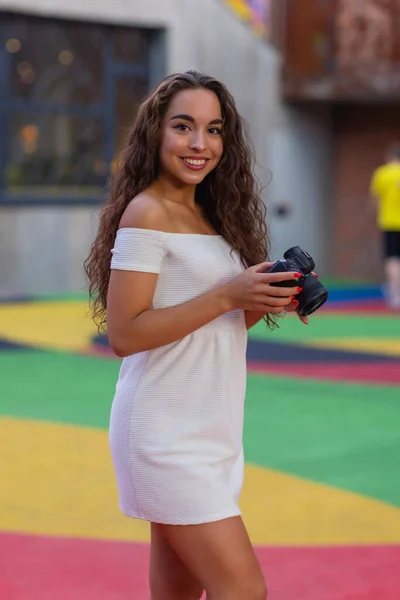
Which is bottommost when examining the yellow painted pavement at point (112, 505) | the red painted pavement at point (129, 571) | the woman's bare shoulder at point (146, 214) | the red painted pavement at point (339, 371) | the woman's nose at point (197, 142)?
the red painted pavement at point (339, 371)

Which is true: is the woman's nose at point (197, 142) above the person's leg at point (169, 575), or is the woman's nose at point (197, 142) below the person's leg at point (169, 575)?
above

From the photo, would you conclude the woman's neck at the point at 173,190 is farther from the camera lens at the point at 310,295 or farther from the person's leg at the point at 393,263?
the person's leg at the point at 393,263

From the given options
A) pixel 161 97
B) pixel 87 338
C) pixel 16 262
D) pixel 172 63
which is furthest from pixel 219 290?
pixel 172 63

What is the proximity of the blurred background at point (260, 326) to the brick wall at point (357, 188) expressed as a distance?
1.4 inches

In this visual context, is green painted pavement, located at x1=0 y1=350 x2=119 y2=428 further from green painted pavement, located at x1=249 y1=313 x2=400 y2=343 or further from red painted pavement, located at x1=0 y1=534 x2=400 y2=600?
red painted pavement, located at x1=0 y1=534 x2=400 y2=600

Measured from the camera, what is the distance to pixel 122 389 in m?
2.88

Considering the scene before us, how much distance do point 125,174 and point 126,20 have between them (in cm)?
1373

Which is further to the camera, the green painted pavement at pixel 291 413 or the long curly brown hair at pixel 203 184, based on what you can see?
the green painted pavement at pixel 291 413

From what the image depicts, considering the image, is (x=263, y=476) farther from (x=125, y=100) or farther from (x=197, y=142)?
(x=125, y=100)

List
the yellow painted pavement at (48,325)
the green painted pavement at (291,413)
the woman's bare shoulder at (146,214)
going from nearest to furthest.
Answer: the woman's bare shoulder at (146,214) → the green painted pavement at (291,413) → the yellow painted pavement at (48,325)

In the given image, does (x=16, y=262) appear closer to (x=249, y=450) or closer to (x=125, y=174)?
(x=249, y=450)

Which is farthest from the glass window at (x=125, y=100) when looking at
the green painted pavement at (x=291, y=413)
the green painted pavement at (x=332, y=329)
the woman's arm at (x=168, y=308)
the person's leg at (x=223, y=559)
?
the person's leg at (x=223, y=559)

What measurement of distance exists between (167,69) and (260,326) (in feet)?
18.8

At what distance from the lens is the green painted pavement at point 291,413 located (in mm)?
5906
